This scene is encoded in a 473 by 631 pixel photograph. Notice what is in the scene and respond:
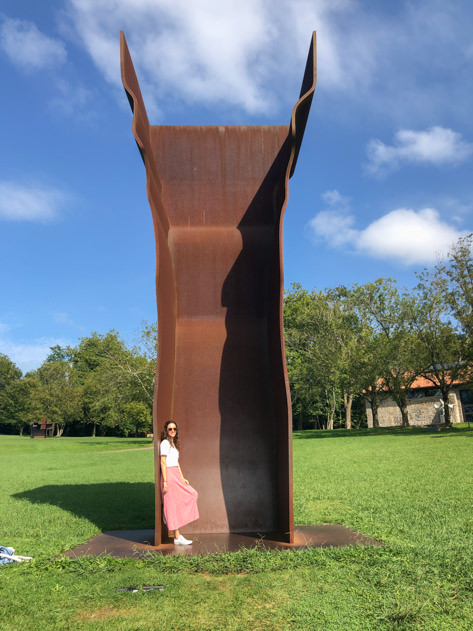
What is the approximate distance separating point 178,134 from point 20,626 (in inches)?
215

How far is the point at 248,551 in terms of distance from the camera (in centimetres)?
436

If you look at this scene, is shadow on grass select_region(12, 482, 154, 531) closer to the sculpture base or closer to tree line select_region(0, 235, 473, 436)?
the sculpture base

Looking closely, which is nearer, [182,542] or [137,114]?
[182,542]

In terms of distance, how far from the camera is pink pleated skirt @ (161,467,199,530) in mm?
4883

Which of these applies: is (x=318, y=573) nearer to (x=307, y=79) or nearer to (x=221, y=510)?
(x=221, y=510)

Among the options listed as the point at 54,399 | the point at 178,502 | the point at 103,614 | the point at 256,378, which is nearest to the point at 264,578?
the point at 103,614

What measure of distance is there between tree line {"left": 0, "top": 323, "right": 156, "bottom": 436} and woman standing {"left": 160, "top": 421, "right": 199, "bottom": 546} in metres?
22.1

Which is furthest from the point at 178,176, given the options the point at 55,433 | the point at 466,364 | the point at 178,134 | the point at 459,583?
the point at 55,433

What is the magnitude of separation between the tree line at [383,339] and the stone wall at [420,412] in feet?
30.4

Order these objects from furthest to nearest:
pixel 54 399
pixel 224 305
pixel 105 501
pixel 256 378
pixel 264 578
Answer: pixel 54 399 < pixel 105 501 < pixel 224 305 < pixel 256 378 < pixel 264 578

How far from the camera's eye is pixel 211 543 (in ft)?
15.9

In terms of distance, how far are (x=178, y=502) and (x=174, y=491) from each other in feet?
0.40

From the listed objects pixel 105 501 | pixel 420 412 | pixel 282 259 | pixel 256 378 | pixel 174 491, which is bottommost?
pixel 105 501

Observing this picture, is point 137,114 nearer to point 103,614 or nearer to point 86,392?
point 103,614
